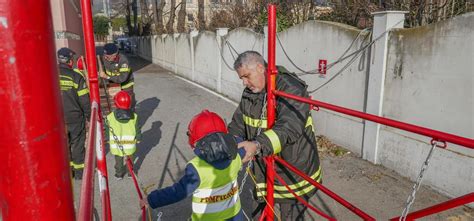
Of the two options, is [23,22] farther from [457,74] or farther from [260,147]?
[457,74]

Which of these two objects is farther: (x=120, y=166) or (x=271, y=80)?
(x=120, y=166)

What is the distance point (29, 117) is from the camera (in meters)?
0.52

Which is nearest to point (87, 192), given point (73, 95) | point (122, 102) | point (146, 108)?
point (122, 102)

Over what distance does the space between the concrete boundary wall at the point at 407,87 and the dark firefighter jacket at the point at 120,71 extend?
3298 millimetres

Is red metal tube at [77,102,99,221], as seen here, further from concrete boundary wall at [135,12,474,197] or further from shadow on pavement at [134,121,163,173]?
shadow on pavement at [134,121,163,173]

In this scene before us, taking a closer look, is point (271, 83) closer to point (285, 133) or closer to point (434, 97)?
point (285, 133)

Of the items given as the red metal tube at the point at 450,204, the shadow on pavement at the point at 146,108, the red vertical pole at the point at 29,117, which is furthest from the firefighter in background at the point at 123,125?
the red vertical pole at the point at 29,117

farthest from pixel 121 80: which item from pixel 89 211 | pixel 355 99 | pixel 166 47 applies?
pixel 166 47

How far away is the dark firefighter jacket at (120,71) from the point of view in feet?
21.9

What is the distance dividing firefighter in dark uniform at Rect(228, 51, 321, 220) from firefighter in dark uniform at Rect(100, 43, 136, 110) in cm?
416

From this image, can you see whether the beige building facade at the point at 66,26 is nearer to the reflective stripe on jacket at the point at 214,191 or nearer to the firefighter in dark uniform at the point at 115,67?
the firefighter in dark uniform at the point at 115,67

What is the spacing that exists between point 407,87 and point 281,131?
9.90 ft

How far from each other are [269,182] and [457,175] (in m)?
2.53

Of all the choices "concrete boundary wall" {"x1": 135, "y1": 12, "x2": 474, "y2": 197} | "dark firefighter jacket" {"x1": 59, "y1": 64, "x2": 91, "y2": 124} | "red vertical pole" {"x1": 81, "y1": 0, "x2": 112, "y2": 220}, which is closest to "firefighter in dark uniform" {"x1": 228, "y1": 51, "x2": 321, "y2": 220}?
"red vertical pole" {"x1": 81, "y1": 0, "x2": 112, "y2": 220}
